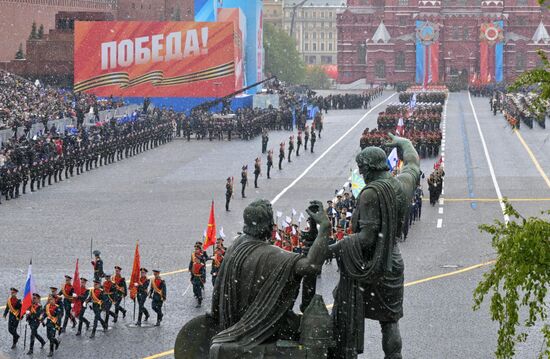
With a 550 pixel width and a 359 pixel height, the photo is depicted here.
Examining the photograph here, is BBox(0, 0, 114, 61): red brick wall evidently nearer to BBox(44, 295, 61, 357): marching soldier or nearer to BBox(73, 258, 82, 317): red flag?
BBox(73, 258, 82, 317): red flag

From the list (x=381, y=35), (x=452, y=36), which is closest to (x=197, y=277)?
(x=381, y=35)

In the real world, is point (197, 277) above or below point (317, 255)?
below

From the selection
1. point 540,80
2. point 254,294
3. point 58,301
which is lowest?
point 58,301

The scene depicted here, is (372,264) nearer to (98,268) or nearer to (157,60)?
(98,268)

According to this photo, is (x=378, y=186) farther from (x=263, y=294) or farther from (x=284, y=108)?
(x=284, y=108)

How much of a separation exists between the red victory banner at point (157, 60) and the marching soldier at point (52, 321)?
57541 millimetres

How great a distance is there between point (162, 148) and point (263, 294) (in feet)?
174

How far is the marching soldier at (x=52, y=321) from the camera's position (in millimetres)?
19422

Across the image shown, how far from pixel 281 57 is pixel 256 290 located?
445 ft

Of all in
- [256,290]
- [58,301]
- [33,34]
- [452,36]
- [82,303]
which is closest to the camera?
[256,290]

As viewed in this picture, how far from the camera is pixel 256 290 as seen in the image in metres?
8.24

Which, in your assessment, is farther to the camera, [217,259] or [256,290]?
[217,259]

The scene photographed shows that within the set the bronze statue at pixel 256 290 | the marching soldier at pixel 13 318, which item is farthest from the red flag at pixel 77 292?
the bronze statue at pixel 256 290

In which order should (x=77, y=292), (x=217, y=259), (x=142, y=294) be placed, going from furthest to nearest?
(x=217, y=259), (x=142, y=294), (x=77, y=292)
